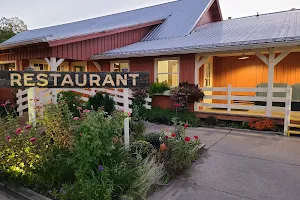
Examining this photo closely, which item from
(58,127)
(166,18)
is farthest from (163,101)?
(166,18)

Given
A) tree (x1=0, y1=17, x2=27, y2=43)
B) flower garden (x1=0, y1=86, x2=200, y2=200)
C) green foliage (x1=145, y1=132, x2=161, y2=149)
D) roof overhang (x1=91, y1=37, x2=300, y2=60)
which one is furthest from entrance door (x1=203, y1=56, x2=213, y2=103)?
tree (x1=0, y1=17, x2=27, y2=43)

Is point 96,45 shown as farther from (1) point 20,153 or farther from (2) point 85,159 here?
(2) point 85,159

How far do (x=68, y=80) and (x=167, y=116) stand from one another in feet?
15.3

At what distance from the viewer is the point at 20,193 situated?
2916 mm

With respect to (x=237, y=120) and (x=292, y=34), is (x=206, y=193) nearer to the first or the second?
(x=237, y=120)

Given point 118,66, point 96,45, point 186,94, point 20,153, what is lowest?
point 20,153

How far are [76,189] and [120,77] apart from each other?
1894 millimetres

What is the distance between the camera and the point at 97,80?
12.0ft

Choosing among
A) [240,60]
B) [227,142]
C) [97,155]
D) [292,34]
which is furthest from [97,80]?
[240,60]

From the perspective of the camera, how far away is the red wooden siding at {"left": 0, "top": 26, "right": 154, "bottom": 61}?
8281 millimetres

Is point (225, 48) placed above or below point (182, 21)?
below

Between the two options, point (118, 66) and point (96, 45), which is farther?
point (118, 66)

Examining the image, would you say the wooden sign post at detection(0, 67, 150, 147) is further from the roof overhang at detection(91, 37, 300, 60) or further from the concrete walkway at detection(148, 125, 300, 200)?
the roof overhang at detection(91, 37, 300, 60)

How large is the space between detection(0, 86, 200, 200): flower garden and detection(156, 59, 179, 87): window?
491 centimetres
